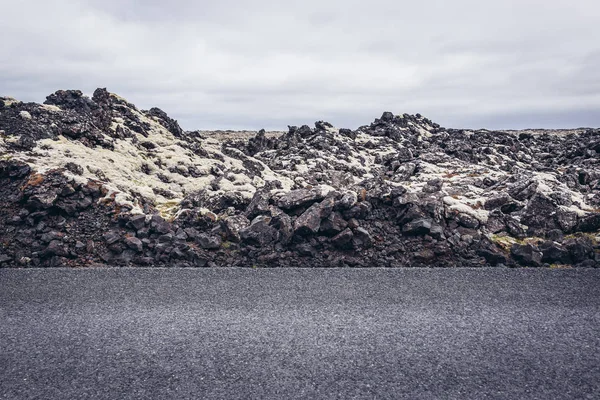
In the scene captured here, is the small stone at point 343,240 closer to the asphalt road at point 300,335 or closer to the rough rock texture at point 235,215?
the rough rock texture at point 235,215

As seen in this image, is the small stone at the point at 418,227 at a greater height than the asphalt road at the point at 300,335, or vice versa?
the small stone at the point at 418,227

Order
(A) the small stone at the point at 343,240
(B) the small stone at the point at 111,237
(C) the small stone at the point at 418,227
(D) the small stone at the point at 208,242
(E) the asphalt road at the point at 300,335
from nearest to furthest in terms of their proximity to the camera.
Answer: (E) the asphalt road at the point at 300,335 < (B) the small stone at the point at 111,237 < (D) the small stone at the point at 208,242 < (A) the small stone at the point at 343,240 < (C) the small stone at the point at 418,227

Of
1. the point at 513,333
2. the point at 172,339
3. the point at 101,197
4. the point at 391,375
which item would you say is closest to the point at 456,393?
the point at 391,375

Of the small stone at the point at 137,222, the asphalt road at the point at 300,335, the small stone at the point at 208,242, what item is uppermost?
the small stone at the point at 137,222

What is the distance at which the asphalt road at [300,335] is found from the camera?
20.5 feet

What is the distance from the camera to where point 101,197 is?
15.9 m

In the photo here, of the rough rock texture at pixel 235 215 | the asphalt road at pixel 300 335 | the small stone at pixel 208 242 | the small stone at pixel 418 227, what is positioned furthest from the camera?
the small stone at pixel 418 227

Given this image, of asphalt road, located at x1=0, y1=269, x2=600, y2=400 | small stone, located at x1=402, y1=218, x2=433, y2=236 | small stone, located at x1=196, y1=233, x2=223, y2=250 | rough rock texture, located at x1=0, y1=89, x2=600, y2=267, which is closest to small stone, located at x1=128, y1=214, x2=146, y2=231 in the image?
rough rock texture, located at x1=0, y1=89, x2=600, y2=267

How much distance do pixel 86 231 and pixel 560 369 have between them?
15210mm

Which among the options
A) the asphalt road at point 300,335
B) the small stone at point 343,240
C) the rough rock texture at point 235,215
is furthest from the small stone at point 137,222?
the small stone at point 343,240

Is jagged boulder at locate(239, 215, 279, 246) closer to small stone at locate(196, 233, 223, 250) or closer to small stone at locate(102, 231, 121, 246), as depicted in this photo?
small stone at locate(196, 233, 223, 250)

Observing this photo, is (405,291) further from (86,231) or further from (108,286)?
(86,231)

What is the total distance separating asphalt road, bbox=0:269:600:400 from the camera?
6254 millimetres

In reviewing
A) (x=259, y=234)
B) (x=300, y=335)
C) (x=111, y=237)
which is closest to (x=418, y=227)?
(x=259, y=234)
